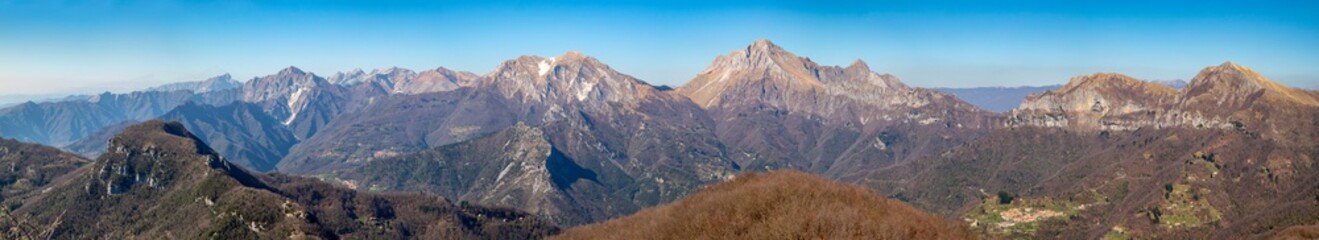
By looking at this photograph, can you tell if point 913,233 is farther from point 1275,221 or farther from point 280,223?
point 1275,221

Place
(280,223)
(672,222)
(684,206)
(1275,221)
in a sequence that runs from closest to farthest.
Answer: (672,222) < (684,206) < (280,223) < (1275,221)

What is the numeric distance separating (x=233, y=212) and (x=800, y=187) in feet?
415

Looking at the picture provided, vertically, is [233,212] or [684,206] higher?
[684,206]

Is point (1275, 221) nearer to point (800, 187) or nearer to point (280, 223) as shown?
point (800, 187)

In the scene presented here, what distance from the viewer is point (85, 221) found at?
198 metres

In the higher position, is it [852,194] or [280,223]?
Result: [852,194]

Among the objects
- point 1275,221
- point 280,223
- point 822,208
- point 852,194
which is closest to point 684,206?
point 852,194

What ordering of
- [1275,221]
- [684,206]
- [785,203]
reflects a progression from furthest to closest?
[1275,221], [684,206], [785,203]

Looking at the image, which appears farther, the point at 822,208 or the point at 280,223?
the point at 280,223

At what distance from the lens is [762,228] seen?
52.0 meters

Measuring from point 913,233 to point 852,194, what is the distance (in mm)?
13224

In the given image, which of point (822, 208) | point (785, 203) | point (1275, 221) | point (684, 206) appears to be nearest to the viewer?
point (822, 208)

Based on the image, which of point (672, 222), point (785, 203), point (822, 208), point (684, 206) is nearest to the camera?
point (822, 208)

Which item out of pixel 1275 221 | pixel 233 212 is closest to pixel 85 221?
pixel 233 212
